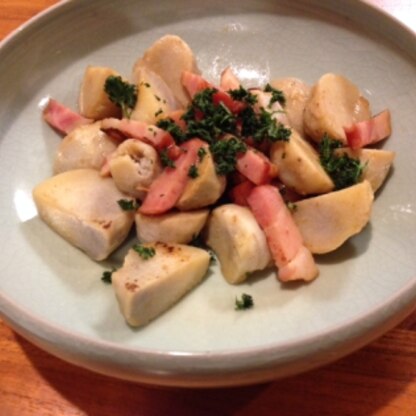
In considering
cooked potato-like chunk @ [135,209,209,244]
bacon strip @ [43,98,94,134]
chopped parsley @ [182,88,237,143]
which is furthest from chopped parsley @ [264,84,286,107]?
bacon strip @ [43,98,94,134]

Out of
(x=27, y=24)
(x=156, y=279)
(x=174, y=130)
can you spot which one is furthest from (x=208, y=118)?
(x=27, y=24)

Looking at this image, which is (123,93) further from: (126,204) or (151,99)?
(126,204)

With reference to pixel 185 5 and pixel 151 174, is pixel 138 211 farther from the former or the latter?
pixel 185 5

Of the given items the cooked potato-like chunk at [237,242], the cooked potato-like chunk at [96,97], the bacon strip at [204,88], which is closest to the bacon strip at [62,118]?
the cooked potato-like chunk at [96,97]

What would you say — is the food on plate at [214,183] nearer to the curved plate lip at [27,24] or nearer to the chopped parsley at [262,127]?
the chopped parsley at [262,127]

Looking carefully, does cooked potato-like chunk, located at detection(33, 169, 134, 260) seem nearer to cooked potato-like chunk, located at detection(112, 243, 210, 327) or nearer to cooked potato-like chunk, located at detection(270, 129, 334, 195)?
cooked potato-like chunk, located at detection(112, 243, 210, 327)
